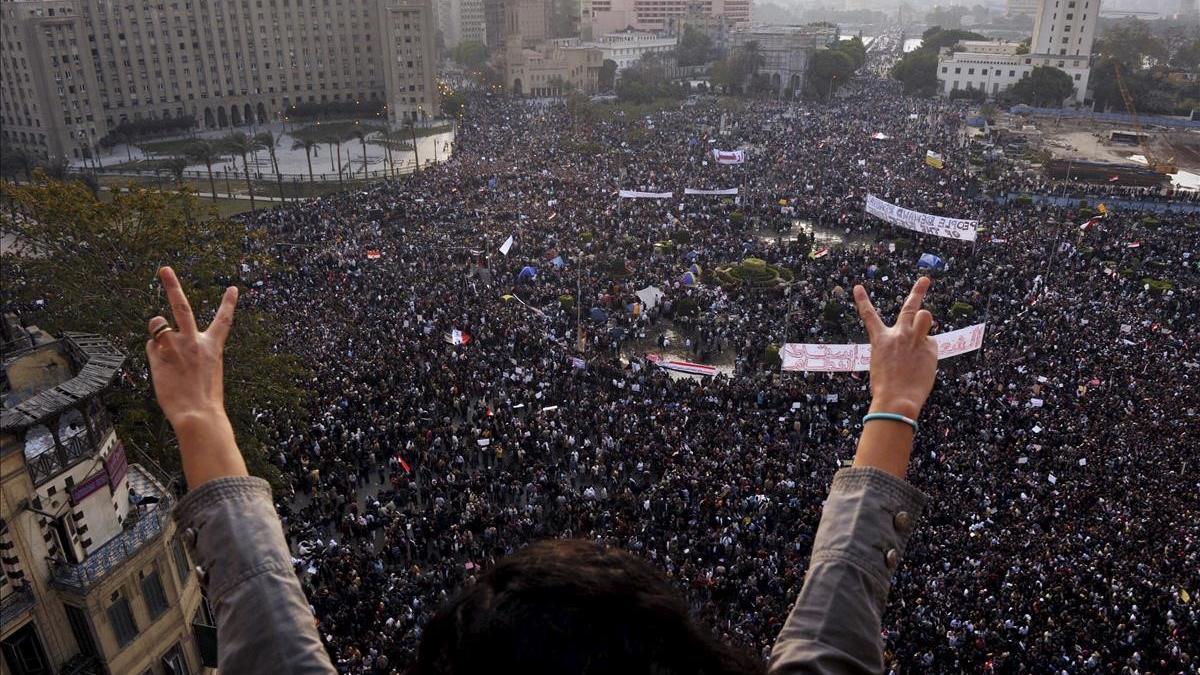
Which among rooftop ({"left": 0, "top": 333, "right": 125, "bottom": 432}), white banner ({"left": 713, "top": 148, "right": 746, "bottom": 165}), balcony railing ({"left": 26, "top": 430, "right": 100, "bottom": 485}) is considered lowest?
white banner ({"left": 713, "top": 148, "right": 746, "bottom": 165})

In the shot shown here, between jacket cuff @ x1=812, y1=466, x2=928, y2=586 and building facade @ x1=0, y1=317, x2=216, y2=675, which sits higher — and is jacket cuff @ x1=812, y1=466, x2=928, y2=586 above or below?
above

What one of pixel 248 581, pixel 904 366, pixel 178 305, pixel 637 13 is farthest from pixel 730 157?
pixel 637 13

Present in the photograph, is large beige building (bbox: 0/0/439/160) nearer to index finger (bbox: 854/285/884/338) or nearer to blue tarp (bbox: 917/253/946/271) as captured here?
blue tarp (bbox: 917/253/946/271)

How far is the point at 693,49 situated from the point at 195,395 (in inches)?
4309

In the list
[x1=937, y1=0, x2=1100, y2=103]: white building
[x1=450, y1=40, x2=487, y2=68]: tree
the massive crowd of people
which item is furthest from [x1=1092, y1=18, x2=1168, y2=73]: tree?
[x1=450, y1=40, x2=487, y2=68]: tree

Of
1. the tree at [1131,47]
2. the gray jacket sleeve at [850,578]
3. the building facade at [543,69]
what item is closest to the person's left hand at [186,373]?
the gray jacket sleeve at [850,578]

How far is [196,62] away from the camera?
70.5 m

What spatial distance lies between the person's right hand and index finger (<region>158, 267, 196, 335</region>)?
2108 mm

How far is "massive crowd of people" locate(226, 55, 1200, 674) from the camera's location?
13.9 meters

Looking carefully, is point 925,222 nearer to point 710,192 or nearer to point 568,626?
point 710,192

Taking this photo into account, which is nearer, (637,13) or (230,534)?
(230,534)

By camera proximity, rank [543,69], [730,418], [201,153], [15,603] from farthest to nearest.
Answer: [543,69] → [201,153] → [730,418] → [15,603]

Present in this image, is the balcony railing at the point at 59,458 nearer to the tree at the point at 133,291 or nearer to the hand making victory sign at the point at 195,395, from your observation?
the tree at the point at 133,291

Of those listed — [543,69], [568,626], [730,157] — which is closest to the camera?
[568,626]
